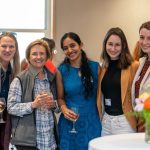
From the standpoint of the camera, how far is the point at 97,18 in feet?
15.4

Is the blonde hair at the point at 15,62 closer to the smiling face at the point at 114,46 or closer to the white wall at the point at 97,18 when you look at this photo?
the smiling face at the point at 114,46

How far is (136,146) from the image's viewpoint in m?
2.04

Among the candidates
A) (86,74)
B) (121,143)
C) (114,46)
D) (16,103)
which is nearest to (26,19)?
(86,74)

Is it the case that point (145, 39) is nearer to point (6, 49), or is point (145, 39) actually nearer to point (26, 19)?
point (6, 49)

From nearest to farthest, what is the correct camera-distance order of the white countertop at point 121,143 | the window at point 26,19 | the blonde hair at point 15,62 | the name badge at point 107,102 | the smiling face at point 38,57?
the white countertop at point 121,143, the smiling face at point 38,57, the name badge at point 107,102, the blonde hair at point 15,62, the window at point 26,19

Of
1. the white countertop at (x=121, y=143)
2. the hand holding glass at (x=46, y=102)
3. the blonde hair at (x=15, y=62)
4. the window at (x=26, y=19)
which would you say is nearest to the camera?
the white countertop at (x=121, y=143)

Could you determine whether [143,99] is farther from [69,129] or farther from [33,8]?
[33,8]

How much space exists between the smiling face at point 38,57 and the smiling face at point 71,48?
0.23 metres

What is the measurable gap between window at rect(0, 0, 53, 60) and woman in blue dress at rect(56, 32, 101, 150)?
184cm

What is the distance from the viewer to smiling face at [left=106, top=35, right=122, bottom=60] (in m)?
2.89

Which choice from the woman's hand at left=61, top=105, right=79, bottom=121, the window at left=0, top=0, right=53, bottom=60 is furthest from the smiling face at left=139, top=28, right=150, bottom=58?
the window at left=0, top=0, right=53, bottom=60

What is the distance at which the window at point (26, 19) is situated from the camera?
15.8ft

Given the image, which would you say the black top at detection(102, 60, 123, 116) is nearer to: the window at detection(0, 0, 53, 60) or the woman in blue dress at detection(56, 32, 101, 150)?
the woman in blue dress at detection(56, 32, 101, 150)

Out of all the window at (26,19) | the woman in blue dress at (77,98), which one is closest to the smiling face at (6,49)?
the woman in blue dress at (77,98)
